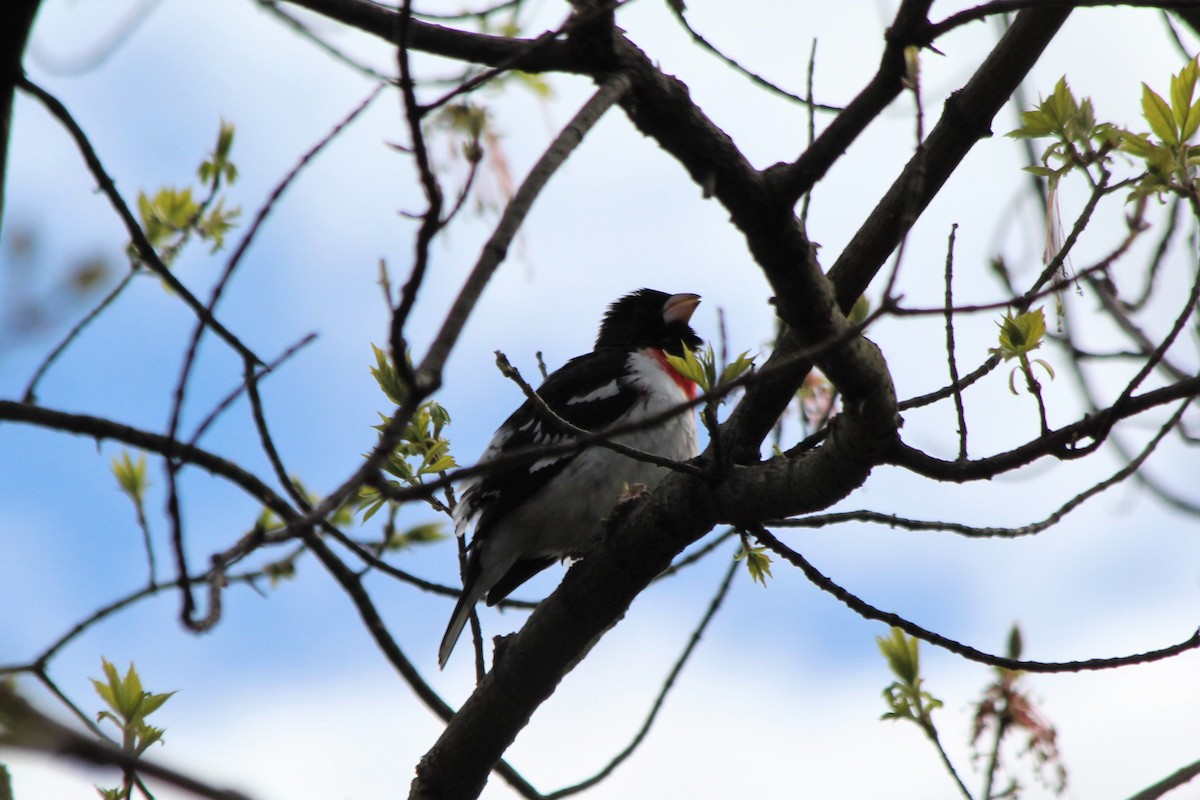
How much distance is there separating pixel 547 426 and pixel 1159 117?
3326 millimetres

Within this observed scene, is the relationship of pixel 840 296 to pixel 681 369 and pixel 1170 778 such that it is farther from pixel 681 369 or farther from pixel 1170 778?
pixel 1170 778

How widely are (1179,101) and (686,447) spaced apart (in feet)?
10.9

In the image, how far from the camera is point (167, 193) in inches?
175

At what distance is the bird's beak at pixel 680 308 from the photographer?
23.4 ft

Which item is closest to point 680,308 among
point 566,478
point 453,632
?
point 566,478

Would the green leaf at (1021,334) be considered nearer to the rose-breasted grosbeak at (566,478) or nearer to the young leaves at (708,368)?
the young leaves at (708,368)

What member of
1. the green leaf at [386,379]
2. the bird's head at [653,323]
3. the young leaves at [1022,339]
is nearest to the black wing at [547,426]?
the bird's head at [653,323]

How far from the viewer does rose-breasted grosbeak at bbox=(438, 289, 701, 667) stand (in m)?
5.77

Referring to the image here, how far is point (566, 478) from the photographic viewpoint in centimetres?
582

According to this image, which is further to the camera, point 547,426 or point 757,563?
point 547,426

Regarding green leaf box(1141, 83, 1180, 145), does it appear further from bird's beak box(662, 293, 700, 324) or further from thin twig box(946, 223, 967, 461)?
bird's beak box(662, 293, 700, 324)

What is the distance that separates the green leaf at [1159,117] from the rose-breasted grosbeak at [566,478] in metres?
3.00

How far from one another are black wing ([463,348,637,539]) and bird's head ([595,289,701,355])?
39 centimetres

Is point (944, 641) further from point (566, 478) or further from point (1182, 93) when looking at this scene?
point (566, 478)
